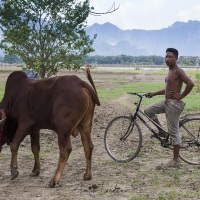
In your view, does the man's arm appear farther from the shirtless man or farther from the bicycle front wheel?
the bicycle front wheel

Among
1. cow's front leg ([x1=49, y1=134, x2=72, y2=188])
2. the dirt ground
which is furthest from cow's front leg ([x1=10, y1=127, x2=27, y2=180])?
cow's front leg ([x1=49, y1=134, x2=72, y2=188])

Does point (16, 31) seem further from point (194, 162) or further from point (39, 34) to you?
point (194, 162)

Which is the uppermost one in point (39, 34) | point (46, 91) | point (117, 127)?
point (39, 34)

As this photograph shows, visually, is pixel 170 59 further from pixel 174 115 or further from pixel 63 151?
pixel 63 151

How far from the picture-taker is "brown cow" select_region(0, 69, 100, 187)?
19.2 feet

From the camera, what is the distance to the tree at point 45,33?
10375 millimetres

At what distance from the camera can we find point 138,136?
7.35 metres

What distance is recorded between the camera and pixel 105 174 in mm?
6305

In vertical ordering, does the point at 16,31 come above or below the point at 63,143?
above

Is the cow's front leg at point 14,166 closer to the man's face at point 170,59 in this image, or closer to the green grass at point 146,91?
the man's face at point 170,59

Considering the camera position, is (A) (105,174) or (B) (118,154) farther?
(B) (118,154)

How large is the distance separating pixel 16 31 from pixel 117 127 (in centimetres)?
438

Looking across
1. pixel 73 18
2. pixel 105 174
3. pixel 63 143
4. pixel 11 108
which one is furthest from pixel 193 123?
pixel 73 18

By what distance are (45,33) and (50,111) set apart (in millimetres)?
5142
